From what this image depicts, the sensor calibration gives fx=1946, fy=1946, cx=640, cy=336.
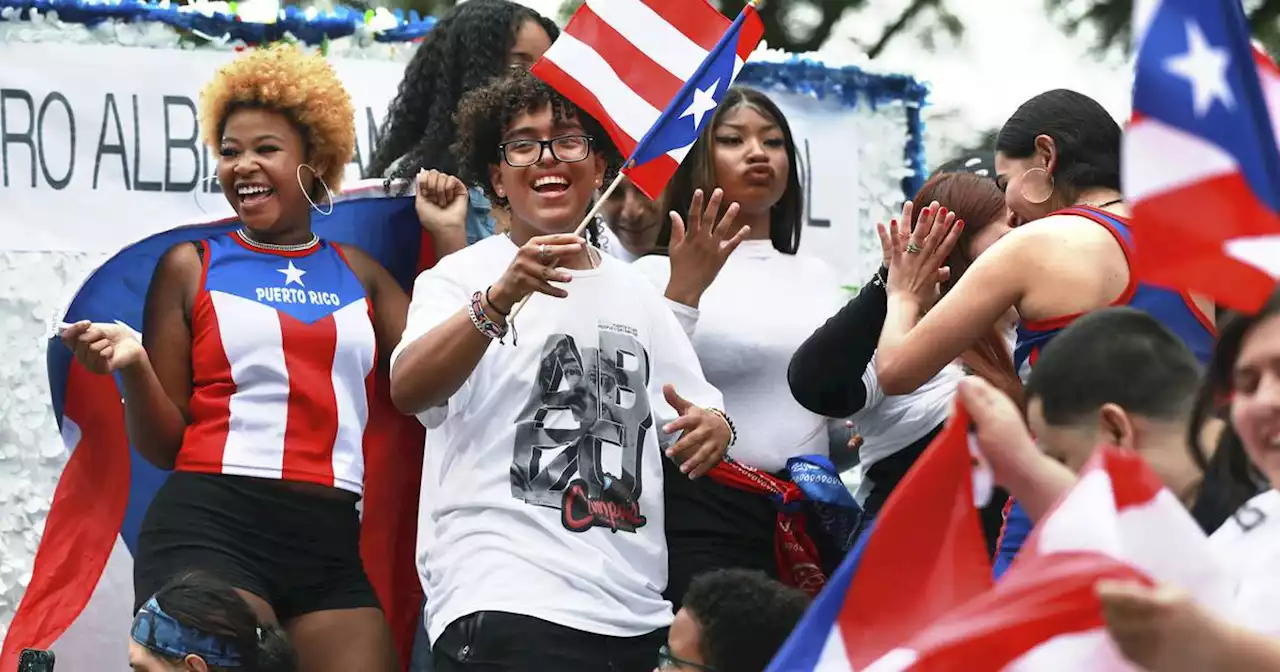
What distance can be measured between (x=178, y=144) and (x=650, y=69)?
5.41 feet

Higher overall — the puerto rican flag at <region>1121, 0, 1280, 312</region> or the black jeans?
the puerto rican flag at <region>1121, 0, 1280, 312</region>

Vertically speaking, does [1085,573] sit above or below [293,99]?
above

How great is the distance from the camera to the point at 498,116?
445cm

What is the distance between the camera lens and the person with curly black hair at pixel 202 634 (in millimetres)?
4160

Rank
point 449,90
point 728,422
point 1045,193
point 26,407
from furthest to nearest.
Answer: point 26,407
point 449,90
point 728,422
point 1045,193

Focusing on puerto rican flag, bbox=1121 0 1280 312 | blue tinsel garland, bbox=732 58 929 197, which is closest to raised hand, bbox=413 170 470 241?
blue tinsel garland, bbox=732 58 929 197

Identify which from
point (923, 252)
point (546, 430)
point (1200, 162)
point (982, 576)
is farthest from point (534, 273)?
point (1200, 162)

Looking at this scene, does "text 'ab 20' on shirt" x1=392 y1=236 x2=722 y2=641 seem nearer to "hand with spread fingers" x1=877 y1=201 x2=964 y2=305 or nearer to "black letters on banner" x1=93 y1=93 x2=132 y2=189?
"hand with spread fingers" x1=877 y1=201 x2=964 y2=305

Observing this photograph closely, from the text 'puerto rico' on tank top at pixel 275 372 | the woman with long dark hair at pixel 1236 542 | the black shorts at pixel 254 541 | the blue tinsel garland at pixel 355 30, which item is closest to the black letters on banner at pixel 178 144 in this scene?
the blue tinsel garland at pixel 355 30

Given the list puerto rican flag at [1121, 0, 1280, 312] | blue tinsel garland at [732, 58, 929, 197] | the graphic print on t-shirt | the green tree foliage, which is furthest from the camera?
the green tree foliage

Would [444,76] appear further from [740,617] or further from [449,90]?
[740,617]

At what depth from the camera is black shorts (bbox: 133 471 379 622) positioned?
14.3ft

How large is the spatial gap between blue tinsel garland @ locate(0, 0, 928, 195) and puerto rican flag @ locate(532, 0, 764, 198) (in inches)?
49.9

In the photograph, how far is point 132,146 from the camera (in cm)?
557
